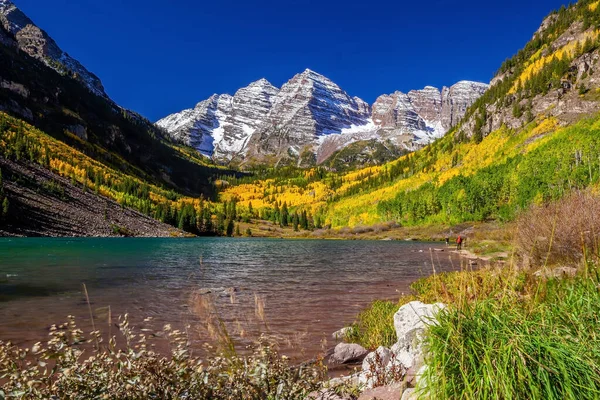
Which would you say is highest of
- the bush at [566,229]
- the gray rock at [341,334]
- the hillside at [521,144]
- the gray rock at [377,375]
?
the hillside at [521,144]

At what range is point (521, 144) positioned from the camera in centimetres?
12512

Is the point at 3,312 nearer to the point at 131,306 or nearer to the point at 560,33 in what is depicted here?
the point at 131,306

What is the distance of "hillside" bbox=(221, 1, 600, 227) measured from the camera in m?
90.4

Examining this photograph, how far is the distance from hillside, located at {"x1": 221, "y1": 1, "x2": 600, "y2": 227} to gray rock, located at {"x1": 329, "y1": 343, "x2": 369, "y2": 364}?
228ft

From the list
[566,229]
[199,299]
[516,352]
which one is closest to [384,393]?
[516,352]

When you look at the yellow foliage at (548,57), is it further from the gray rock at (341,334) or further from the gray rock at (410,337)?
the gray rock at (410,337)

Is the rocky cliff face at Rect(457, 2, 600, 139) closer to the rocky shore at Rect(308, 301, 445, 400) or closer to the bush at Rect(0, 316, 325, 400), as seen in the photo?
the rocky shore at Rect(308, 301, 445, 400)

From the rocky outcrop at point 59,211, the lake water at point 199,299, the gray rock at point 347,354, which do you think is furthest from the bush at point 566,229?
the rocky outcrop at point 59,211

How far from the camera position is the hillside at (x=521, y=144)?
90.4 meters

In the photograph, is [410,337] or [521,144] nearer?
[410,337]

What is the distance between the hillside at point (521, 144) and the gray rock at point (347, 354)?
228ft

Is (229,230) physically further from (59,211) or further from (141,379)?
(141,379)

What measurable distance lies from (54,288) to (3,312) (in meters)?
6.87

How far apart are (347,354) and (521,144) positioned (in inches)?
5473
